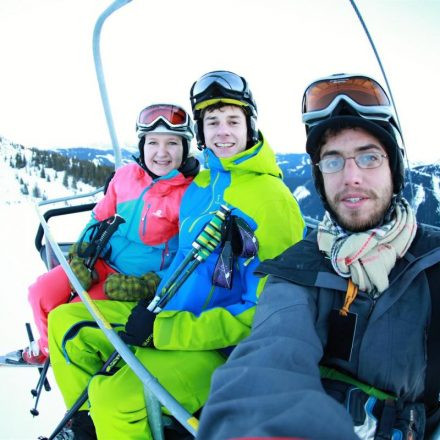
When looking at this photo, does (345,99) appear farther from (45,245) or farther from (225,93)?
(45,245)

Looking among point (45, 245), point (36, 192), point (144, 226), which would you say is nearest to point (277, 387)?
point (144, 226)

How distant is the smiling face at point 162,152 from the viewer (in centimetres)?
257

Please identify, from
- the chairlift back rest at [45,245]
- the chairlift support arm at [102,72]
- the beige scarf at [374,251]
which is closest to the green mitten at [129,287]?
the chairlift back rest at [45,245]

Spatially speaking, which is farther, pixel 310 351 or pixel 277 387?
pixel 310 351

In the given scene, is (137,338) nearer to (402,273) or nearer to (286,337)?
(286,337)

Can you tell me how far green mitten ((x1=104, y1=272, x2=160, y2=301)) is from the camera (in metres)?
2.23

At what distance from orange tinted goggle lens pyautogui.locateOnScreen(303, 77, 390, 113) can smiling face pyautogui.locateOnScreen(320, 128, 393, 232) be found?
0.16 m

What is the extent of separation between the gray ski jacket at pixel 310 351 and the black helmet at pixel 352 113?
29 centimetres

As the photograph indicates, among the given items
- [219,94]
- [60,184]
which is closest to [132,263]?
[219,94]

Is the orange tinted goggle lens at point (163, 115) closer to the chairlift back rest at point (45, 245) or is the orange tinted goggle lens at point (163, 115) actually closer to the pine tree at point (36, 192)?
the chairlift back rest at point (45, 245)

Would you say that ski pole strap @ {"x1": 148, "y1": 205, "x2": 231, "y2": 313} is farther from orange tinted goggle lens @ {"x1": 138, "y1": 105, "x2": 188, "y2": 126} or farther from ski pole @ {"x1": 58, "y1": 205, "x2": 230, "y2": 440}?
orange tinted goggle lens @ {"x1": 138, "y1": 105, "x2": 188, "y2": 126}

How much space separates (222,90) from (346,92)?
0.87 m

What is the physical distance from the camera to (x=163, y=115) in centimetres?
260

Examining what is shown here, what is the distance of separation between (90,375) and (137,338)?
500mm
